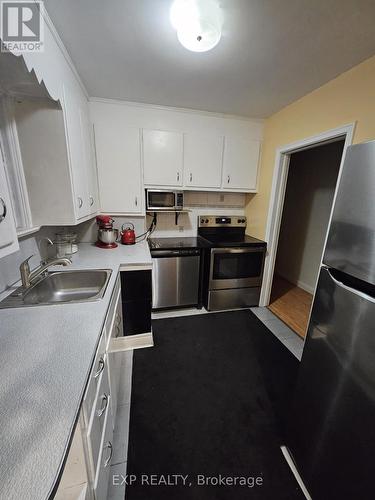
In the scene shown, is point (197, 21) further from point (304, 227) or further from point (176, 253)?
point (304, 227)

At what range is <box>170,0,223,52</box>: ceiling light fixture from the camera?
3.28ft

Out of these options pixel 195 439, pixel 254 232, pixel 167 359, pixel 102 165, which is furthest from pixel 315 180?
pixel 195 439

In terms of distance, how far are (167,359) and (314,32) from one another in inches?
100

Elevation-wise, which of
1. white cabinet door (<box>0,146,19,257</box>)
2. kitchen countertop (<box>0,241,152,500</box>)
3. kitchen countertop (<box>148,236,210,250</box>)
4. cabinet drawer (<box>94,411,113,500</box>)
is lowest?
cabinet drawer (<box>94,411,113,500</box>)

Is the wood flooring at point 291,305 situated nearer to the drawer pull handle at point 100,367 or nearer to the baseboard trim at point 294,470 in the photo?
the baseboard trim at point 294,470

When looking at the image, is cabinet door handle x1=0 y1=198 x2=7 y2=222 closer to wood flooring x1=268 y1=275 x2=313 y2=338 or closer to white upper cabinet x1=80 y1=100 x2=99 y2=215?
white upper cabinet x1=80 y1=100 x2=99 y2=215

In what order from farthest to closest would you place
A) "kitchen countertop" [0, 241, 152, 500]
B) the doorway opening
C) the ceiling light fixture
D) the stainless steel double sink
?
1. the doorway opening
2. the stainless steel double sink
3. the ceiling light fixture
4. "kitchen countertop" [0, 241, 152, 500]

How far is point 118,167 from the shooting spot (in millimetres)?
2158

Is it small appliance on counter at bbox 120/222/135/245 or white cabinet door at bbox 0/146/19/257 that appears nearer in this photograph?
white cabinet door at bbox 0/146/19/257

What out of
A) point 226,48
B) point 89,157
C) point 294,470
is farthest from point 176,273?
point 226,48

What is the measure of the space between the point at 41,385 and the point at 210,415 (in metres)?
1.21

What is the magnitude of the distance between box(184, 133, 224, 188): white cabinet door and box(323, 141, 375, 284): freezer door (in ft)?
5.69

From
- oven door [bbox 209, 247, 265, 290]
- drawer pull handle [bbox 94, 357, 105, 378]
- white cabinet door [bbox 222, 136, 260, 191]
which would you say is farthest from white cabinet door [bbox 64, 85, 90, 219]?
white cabinet door [bbox 222, 136, 260, 191]

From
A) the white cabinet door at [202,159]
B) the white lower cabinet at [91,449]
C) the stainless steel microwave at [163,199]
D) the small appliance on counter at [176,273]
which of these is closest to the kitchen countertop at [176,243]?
the small appliance on counter at [176,273]
